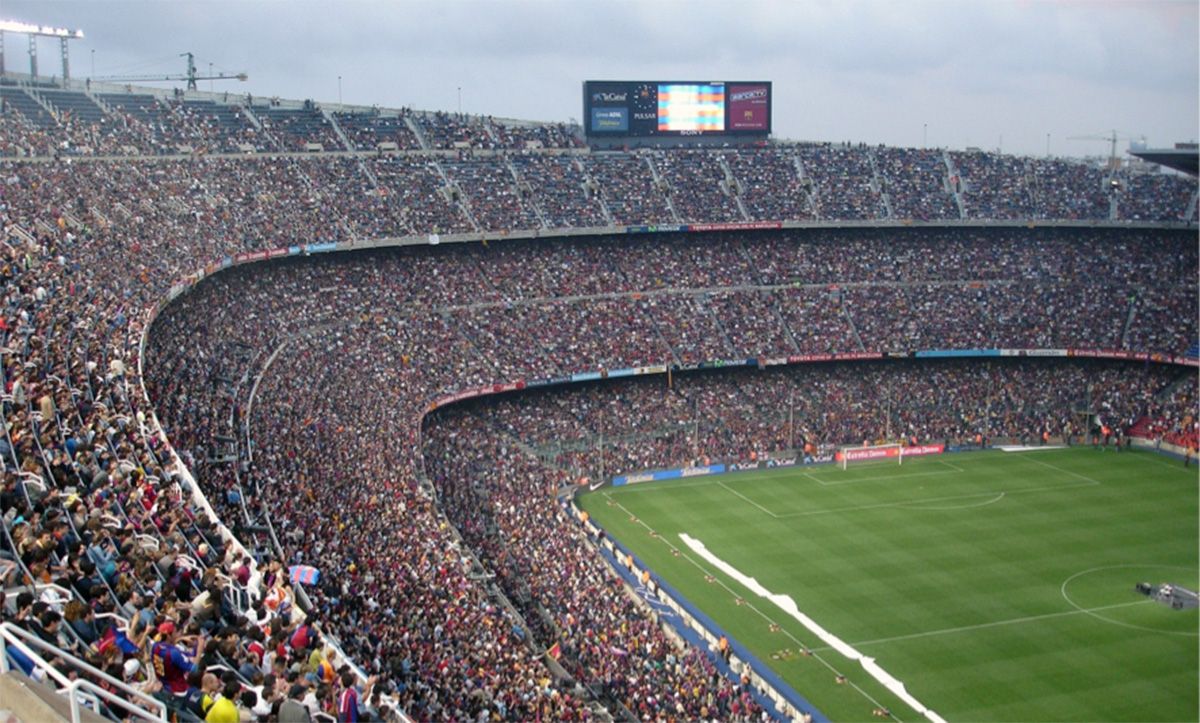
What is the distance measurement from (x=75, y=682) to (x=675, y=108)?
65.7 meters

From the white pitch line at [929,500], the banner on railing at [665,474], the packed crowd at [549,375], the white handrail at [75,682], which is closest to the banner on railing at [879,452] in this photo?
the packed crowd at [549,375]

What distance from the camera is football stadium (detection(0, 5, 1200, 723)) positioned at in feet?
58.1

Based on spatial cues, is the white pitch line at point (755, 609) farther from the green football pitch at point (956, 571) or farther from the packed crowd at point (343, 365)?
→ the packed crowd at point (343, 365)

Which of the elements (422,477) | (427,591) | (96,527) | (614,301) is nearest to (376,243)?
(614,301)

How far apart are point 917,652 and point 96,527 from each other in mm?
24709

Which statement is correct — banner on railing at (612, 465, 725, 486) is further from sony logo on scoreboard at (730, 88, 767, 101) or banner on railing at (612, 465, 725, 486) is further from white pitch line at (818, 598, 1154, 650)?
sony logo on scoreboard at (730, 88, 767, 101)

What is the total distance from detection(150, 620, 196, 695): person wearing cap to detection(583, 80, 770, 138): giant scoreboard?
198 ft

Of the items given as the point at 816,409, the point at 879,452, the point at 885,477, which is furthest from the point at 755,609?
the point at 816,409

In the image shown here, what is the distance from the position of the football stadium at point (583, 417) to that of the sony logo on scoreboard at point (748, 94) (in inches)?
17.0

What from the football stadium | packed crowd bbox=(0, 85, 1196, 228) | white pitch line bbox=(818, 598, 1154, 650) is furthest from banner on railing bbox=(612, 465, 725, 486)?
white pitch line bbox=(818, 598, 1154, 650)

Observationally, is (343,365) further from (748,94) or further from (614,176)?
(748,94)

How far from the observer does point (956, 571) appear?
131 ft

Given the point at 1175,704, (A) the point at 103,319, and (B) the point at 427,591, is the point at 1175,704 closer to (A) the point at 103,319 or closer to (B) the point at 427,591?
(B) the point at 427,591

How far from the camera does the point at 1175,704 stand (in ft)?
98.4
